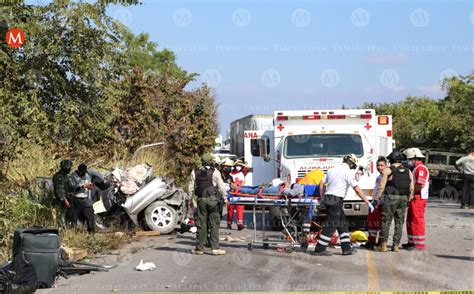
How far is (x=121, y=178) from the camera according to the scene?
15266 mm

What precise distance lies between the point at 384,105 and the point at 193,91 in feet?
92.9

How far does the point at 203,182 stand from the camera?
12344mm

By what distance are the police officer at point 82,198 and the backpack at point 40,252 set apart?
364 centimetres

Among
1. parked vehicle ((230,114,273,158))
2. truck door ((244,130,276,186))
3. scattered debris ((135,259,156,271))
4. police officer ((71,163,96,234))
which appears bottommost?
scattered debris ((135,259,156,271))

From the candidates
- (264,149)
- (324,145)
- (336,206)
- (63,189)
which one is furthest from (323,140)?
(63,189)

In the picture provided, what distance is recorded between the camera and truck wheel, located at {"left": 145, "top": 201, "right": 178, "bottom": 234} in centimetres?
1466

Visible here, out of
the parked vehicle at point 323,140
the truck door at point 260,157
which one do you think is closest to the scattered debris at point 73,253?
the parked vehicle at point 323,140

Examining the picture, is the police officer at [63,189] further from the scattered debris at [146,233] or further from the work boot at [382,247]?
the work boot at [382,247]

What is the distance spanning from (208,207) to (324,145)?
474 cm

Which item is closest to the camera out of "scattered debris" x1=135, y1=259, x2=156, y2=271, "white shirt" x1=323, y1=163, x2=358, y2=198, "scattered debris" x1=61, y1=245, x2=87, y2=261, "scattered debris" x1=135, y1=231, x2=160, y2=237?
"scattered debris" x1=135, y1=259, x2=156, y2=271

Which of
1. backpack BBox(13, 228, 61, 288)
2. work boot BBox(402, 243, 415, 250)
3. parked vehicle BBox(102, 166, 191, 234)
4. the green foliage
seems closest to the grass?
parked vehicle BBox(102, 166, 191, 234)

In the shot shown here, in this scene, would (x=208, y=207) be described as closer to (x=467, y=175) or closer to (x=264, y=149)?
(x=264, y=149)

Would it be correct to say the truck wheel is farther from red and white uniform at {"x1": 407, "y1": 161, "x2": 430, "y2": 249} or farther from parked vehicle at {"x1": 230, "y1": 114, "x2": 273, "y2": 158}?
parked vehicle at {"x1": 230, "y1": 114, "x2": 273, "y2": 158}

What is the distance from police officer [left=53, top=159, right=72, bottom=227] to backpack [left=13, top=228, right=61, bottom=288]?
3302mm
